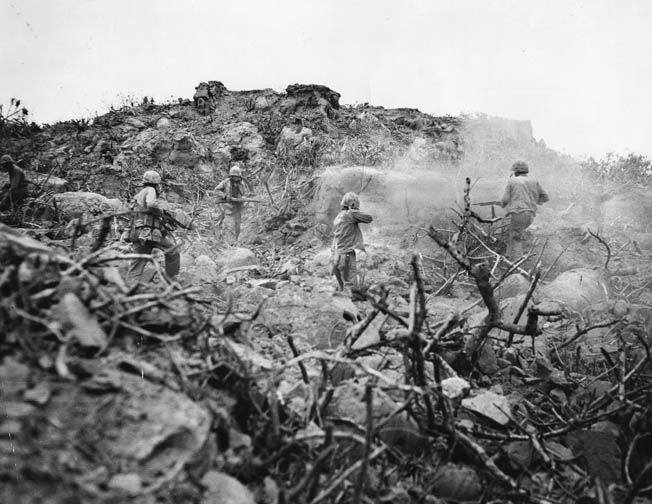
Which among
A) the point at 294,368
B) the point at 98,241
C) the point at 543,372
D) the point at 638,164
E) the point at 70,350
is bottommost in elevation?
the point at 543,372

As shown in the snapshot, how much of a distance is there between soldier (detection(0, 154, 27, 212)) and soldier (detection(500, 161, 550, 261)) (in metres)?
7.57

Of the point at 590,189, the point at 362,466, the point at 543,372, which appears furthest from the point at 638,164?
the point at 362,466

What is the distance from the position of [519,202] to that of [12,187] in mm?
7856

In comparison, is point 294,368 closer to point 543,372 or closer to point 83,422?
point 83,422

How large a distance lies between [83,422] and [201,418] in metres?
0.31

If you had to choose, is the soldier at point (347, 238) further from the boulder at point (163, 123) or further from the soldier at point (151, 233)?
the boulder at point (163, 123)

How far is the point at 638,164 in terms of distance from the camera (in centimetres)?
1116

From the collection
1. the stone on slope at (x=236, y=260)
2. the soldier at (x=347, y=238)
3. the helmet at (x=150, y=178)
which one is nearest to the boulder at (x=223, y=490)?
the soldier at (x=347, y=238)

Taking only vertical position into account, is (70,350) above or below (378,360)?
above

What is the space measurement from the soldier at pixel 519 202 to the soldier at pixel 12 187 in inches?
298

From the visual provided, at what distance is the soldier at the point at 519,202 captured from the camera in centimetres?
623

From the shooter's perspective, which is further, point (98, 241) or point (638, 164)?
point (638, 164)

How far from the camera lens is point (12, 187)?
6566 mm

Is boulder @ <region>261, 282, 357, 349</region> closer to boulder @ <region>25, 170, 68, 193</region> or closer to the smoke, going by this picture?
the smoke
